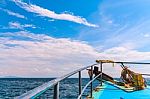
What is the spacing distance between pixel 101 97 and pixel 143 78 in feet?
12.5

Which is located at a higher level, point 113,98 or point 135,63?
point 135,63

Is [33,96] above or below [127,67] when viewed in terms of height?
below

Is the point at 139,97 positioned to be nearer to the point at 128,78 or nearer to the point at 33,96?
the point at 128,78

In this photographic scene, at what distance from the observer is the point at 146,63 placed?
449 inches

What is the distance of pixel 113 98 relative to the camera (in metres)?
8.59

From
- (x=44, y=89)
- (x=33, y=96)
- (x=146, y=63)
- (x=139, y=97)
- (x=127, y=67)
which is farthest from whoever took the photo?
(x=127, y=67)

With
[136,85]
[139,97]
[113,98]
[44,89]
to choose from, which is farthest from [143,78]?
[44,89]

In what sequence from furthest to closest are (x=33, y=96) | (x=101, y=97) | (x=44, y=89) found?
(x=101, y=97) < (x=44, y=89) < (x=33, y=96)

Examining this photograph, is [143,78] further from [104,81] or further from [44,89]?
[44,89]

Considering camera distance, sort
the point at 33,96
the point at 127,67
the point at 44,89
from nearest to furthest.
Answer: the point at 33,96 < the point at 44,89 < the point at 127,67

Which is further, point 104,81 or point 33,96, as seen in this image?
point 104,81

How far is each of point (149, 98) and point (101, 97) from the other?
140 centimetres

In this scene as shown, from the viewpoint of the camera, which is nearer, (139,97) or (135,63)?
(139,97)

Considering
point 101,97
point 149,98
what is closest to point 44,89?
point 101,97
